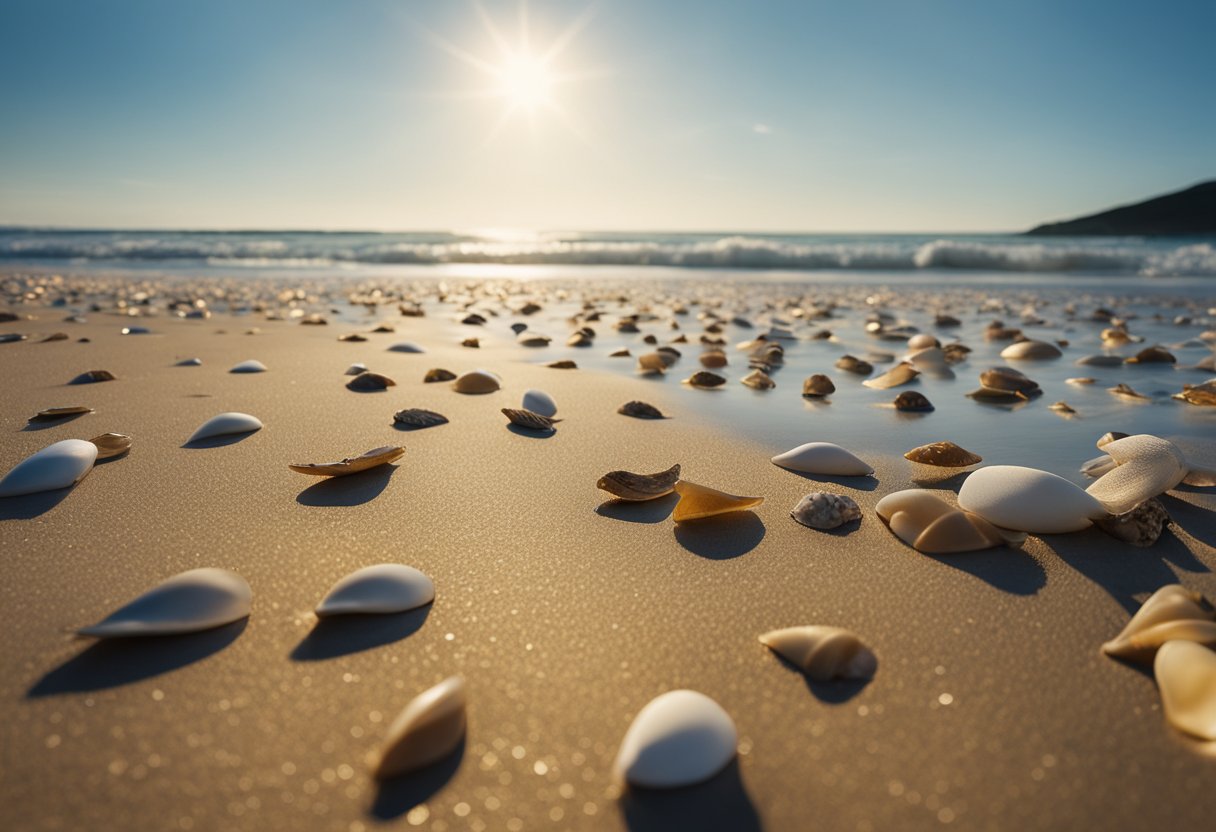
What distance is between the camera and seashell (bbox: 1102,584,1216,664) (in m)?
0.91

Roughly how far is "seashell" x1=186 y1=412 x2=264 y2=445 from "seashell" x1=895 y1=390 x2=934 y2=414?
231 cm

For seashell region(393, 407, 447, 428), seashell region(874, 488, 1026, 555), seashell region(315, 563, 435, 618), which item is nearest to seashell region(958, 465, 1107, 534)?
seashell region(874, 488, 1026, 555)

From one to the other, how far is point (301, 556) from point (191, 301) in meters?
7.41

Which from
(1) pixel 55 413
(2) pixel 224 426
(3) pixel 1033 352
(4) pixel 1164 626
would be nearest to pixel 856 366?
(3) pixel 1033 352

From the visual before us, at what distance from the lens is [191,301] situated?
23.9ft

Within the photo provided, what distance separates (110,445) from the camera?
5.90 feet

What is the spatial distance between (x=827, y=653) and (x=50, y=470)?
1715 millimetres

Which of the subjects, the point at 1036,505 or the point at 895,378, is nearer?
the point at 1036,505

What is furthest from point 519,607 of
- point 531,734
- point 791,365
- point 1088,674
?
point 791,365

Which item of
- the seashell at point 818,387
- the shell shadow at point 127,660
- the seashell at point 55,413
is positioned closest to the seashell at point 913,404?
the seashell at point 818,387

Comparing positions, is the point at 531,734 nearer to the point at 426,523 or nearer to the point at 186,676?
the point at 186,676

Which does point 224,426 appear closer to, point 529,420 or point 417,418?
point 417,418

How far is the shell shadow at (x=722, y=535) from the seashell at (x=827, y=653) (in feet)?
1.10

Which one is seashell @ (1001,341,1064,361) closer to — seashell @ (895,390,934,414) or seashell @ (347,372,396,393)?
seashell @ (895,390,934,414)
